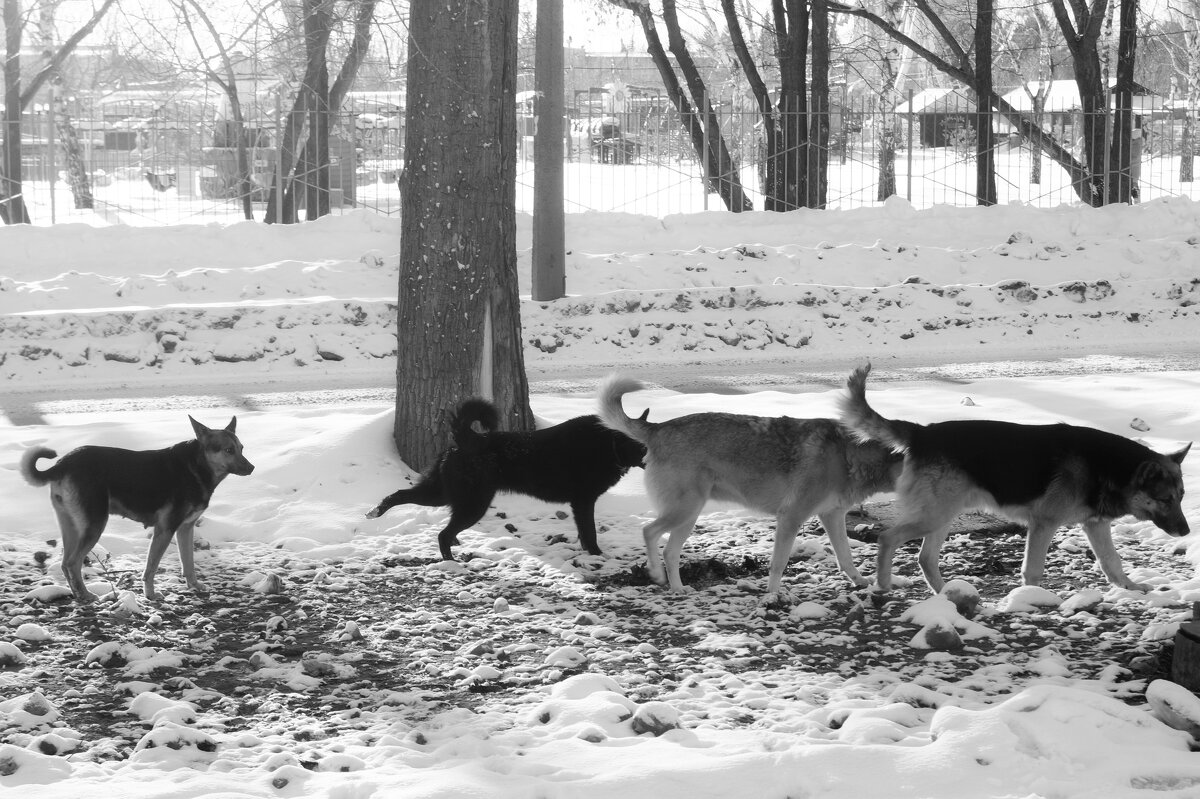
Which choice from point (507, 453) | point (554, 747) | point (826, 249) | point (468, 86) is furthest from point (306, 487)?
point (826, 249)

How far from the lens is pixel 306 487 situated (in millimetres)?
8438

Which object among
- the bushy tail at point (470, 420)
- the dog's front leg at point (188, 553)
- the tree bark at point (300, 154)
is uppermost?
the tree bark at point (300, 154)

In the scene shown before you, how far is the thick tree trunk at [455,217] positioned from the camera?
8.51m

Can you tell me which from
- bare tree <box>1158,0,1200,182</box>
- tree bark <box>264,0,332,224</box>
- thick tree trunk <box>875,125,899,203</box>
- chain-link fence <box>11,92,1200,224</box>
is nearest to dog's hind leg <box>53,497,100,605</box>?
tree bark <box>264,0,332,224</box>

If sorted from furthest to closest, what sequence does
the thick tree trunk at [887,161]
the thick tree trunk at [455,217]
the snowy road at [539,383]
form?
the thick tree trunk at [887,161]
the snowy road at [539,383]
the thick tree trunk at [455,217]

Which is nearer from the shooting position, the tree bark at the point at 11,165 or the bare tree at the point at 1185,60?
the tree bark at the point at 11,165

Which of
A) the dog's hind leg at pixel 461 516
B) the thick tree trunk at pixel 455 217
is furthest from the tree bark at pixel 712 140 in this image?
the dog's hind leg at pixel 461 516

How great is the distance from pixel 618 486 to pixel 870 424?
2.69 metres

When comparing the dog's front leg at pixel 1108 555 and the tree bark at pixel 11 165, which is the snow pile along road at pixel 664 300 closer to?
the tree bark at pixel 11 165

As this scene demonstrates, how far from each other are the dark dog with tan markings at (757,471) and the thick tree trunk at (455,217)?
2.04 metres

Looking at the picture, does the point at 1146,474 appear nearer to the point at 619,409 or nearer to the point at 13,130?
the point at 619,409

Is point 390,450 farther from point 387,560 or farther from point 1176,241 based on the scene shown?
point 1176,241

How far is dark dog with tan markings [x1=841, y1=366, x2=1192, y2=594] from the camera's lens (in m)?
6.48

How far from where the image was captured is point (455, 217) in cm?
855
